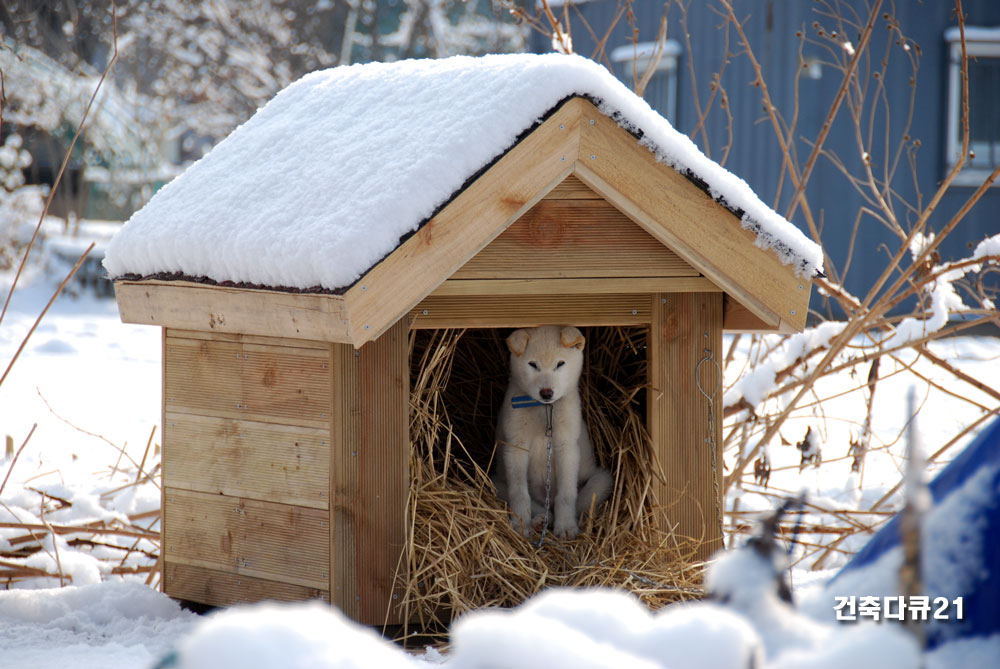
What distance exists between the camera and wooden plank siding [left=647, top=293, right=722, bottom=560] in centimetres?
370

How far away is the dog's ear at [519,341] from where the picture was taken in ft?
13.5

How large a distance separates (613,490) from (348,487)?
1.38 metres

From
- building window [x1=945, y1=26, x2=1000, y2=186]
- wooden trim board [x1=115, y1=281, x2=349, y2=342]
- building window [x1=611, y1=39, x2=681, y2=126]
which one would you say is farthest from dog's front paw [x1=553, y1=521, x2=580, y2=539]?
building window [x1=945, y1=26, x2=1000, y2=186]

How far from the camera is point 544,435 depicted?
4.27 metres

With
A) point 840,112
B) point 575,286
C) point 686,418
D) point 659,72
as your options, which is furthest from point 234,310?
point 659,72

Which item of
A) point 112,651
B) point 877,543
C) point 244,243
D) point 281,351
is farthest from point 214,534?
point 877,543

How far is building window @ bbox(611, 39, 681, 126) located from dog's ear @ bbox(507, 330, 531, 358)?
760 cm

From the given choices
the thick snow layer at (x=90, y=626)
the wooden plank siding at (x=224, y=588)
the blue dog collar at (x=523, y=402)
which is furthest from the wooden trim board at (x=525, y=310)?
the thick snow layer at (x=90, y=626)

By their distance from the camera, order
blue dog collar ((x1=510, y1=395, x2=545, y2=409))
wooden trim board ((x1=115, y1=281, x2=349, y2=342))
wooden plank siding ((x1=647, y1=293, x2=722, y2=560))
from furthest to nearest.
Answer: blue dog collar ((x1=510, y1=395, x2=545, y2=409)) → wooden plank siding ((x1=647, y1=293, x2=722, y2=560)) → wooden trim board ((x1=115, y1=281, x2=349, y2=342))

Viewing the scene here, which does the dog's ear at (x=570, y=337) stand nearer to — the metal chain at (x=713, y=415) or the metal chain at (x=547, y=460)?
the metal chain at (x=547, y=460)

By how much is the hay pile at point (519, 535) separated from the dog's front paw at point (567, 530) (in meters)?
0.04

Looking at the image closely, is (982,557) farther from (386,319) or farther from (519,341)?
(519,341)

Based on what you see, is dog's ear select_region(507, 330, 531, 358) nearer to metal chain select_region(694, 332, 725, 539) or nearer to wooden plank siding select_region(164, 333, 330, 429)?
metal chain select_region(694, 332, 725, 539)

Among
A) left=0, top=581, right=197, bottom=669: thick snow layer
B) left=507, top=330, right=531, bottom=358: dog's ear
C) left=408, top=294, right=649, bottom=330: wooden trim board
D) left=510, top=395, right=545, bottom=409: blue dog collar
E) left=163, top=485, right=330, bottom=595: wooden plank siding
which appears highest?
left=408, top=294, right=649, bottom=330: wooden trim board
